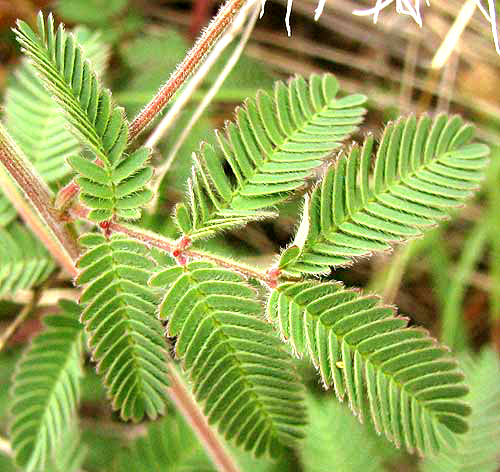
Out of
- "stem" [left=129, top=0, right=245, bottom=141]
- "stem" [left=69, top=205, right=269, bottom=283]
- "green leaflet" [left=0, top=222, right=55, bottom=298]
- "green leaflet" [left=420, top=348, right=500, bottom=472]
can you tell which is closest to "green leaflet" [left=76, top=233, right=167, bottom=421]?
"stem" [left=69, top=205, right=269, bottom=283]

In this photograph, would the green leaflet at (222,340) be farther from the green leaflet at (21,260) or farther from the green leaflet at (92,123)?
the green leaflet at (21,260)

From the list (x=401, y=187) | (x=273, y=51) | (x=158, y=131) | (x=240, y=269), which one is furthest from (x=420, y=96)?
(x=240, y=269)

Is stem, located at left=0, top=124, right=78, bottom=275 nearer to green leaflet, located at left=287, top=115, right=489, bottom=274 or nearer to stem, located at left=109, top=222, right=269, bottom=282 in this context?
stem, located at left=109, top=222, right=269, bottom=282

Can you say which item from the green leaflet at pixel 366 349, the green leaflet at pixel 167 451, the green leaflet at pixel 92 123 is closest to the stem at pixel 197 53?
the green leaflet at pixel 92 123

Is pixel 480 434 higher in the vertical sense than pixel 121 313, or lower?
lower

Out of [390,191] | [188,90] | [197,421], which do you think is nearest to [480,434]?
[197,421]

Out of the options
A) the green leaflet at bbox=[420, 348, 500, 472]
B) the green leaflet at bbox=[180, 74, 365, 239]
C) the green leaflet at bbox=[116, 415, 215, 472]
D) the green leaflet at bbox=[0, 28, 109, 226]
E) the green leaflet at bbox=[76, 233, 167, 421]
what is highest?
the green leaflet at bbox=[0, 28, 109, 226]

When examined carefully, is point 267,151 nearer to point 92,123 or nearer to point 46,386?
point 92,123
